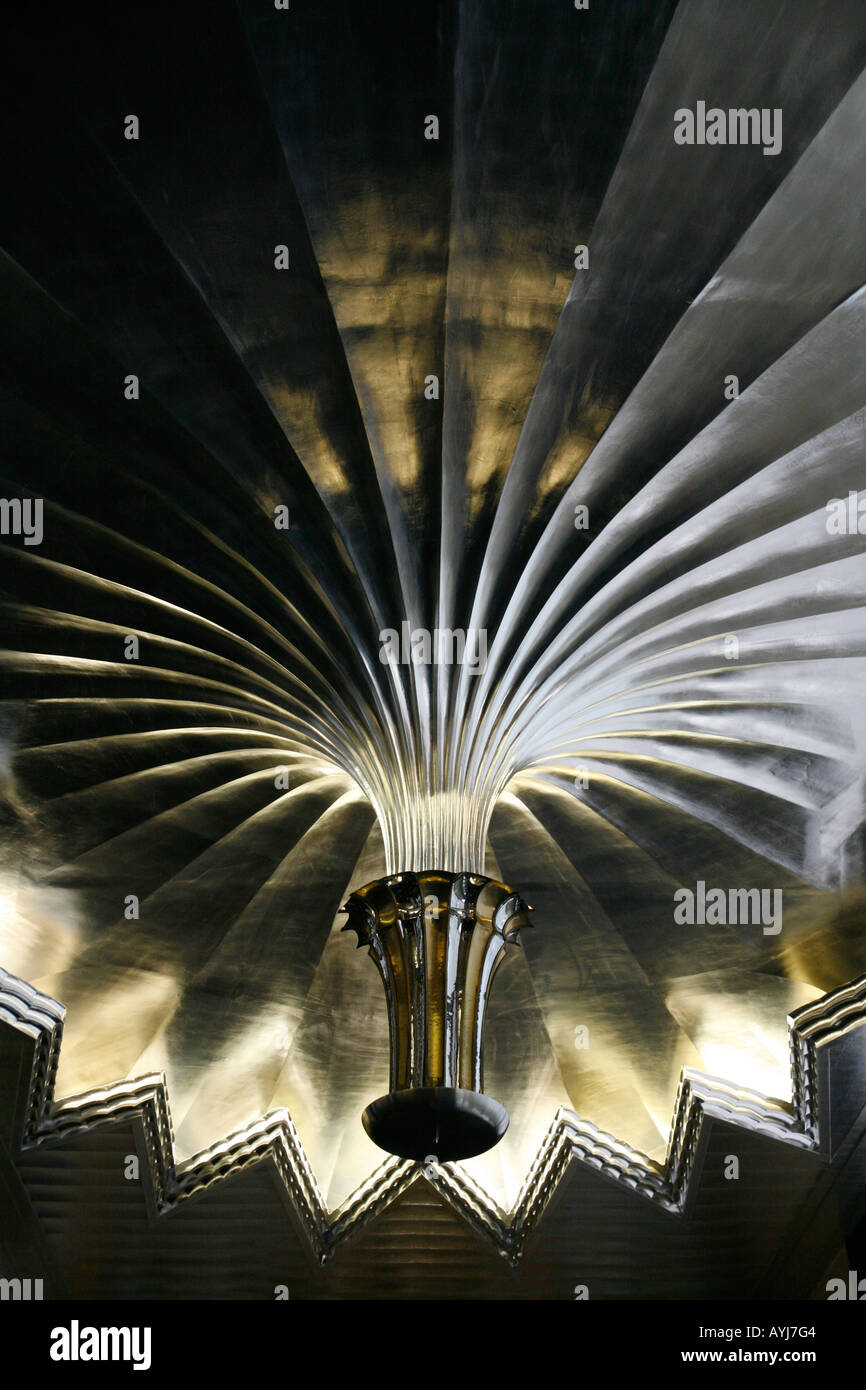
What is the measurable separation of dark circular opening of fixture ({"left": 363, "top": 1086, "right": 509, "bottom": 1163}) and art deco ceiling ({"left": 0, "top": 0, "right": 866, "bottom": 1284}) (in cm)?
169

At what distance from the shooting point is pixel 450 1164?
1155 cm

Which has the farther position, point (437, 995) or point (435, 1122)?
point (437, 995)

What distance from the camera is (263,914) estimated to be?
11805mm

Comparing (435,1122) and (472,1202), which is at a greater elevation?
(435,1122)

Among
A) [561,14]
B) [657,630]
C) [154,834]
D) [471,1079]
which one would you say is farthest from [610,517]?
[154,834]

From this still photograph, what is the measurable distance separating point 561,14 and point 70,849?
722 centimetres

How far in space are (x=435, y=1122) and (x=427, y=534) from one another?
12.3 feet

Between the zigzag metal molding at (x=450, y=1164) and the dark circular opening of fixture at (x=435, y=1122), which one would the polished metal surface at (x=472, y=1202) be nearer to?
the zigzag metal molding at (x=450, y=1164)

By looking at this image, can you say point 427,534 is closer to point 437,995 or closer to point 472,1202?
point 437,995

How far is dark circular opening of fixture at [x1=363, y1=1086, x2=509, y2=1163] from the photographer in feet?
26.5

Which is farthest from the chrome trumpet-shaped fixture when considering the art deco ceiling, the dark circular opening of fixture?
the art deco ceiling

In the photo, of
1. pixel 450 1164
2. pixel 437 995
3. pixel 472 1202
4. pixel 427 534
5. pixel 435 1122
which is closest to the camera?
pixel 435 1122

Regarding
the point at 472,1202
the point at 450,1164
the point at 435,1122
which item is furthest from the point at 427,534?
the point at 472,1202
